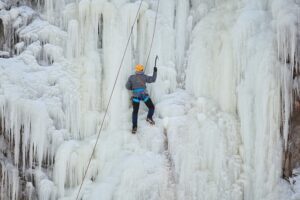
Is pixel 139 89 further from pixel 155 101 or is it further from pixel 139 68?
pixel 155 101

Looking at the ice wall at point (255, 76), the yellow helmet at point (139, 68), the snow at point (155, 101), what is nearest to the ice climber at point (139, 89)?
the yellow helmet at point (139, 68)

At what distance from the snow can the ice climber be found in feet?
0.90

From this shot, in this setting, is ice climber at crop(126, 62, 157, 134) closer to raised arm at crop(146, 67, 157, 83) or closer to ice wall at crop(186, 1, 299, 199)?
raised arm at crop(146, 67, 157, 83)

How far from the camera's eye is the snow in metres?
7.95

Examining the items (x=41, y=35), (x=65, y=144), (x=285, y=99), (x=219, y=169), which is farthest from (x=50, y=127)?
(x=285, y=99)

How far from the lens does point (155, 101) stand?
8.68m

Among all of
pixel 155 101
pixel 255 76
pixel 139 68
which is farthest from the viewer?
pixel 155 101

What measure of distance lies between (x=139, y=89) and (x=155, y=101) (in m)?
0.59

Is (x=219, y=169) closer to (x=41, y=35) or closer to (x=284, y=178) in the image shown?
(x=284, y=178)

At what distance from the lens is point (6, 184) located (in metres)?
8.27

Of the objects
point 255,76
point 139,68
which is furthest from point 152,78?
point 255,76

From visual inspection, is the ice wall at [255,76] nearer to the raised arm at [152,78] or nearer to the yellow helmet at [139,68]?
the raised arm at [152,78]

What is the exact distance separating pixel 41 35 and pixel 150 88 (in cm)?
219

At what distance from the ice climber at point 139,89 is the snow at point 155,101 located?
0.90 feet
